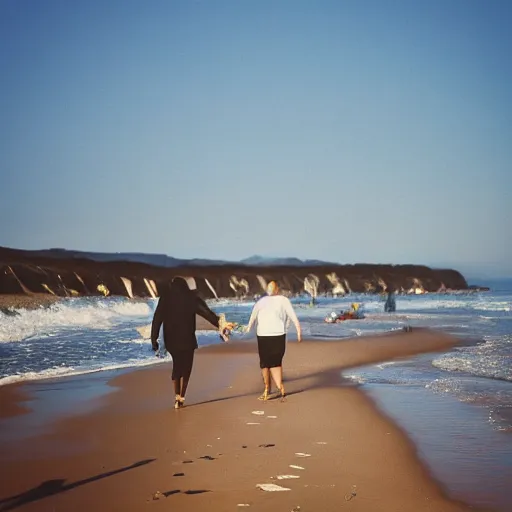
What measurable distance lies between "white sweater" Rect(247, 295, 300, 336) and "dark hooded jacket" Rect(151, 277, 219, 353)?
97cm

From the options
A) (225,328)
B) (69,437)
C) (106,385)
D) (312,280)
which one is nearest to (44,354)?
(106,385)

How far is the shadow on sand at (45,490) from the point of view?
512cm

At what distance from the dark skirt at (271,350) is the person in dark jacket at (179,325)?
113 centimetres

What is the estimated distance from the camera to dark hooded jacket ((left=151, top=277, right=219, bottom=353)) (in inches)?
384

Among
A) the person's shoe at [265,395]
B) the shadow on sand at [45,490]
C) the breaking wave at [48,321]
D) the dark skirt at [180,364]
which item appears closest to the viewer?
the shadow on sand at [45,490]

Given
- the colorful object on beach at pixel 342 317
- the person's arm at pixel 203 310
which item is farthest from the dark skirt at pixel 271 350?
the colorful object on beach at pixel 342 317

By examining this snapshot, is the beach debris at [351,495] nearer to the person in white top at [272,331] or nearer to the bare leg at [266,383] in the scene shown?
the bare leg at [266,383]

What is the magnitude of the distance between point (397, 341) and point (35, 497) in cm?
1821

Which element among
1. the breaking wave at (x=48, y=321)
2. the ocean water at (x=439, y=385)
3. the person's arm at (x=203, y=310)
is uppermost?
the person's arm at (x=203, y=310)

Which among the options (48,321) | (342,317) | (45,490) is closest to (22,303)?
(48,321)

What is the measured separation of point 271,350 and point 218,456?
382cm

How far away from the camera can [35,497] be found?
530 cm

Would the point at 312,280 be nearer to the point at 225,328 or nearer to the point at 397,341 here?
the point at 397,341

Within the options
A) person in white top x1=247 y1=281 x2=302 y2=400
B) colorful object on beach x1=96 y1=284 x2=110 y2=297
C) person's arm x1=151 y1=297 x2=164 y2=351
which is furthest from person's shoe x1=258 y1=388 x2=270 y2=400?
colorful object on beach x1=96 y1=284 x2=110 y2=297
